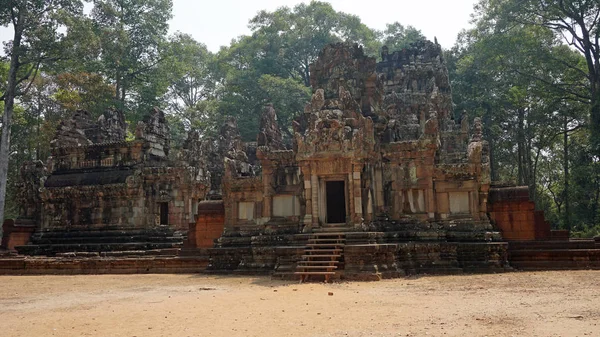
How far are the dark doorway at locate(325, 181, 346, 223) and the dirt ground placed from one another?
5468mm

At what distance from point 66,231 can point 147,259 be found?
10.5 m

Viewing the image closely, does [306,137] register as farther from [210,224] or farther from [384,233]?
[210,224]

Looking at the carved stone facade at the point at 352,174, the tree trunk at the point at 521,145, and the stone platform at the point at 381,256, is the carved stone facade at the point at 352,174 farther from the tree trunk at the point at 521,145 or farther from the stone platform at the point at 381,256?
the tree trunk at the point at 521,145

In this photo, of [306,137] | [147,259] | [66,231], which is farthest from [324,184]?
[66,231]

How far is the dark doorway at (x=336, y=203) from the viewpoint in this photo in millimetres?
19312

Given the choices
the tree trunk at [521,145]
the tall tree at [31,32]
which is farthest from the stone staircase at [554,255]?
the tall tree at [31,32]

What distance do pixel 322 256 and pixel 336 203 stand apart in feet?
15.4

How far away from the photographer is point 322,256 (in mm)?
14945

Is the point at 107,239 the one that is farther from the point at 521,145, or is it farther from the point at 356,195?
the point at 521,145

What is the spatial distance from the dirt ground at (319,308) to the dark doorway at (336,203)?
5468 mm

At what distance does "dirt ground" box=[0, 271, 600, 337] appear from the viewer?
7.33 m

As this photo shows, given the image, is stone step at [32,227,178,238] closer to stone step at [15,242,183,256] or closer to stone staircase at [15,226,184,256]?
stone staircase at [15,226,184,256]

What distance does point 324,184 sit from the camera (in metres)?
17.1

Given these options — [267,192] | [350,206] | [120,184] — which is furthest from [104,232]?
[350,206]
